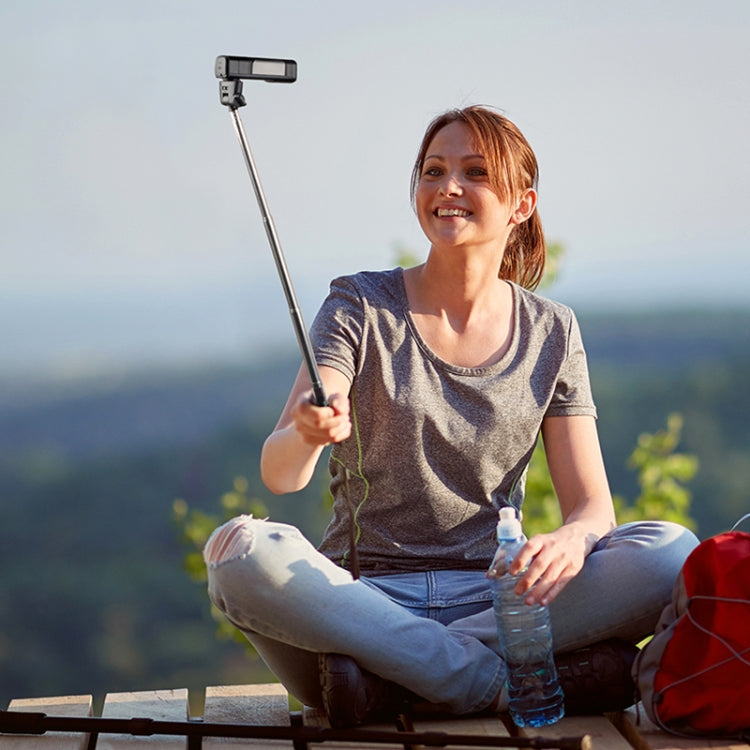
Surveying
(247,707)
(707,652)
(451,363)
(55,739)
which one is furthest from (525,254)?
(55,739)

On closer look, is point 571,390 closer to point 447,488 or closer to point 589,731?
point 447,488

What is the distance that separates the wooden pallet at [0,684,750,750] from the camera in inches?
71.4

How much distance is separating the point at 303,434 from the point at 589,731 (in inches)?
26.2

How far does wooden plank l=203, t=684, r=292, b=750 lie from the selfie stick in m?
0.61

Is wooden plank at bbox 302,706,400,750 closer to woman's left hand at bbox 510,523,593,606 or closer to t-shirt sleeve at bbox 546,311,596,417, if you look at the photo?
woman's left hand at bbox 510,523,593,606

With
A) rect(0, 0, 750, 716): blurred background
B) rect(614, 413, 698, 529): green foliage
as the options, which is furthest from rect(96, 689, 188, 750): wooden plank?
rect(0, 0, 750, 716): blurred background

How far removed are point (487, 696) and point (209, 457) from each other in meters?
5.80

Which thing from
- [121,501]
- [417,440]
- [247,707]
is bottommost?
[121,501]

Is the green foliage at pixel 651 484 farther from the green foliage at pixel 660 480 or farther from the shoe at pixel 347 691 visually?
the shoe at pixel 347 691

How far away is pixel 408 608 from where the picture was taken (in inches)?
79.8

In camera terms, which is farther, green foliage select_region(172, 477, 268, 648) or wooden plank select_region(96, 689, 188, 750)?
green foliage select_region(172, 477, 268, 648)

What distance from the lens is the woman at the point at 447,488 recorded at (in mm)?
1877

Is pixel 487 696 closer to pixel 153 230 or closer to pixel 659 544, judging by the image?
pixel 659 544

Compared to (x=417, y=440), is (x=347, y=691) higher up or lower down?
lower down
